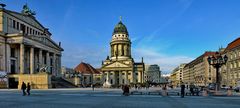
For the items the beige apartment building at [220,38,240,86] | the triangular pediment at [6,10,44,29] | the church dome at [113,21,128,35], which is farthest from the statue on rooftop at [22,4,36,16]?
the church dome at [113,21,128,35]

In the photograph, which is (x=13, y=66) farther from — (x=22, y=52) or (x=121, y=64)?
(x=121, y=64)

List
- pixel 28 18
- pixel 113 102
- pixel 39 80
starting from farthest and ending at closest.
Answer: pixel 28 18, pixel 39 80, pixel 113 102

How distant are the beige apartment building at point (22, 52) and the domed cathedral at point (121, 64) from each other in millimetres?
→ 62636

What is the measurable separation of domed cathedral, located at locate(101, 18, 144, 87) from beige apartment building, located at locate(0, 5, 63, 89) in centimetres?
6264

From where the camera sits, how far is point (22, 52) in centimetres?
7350

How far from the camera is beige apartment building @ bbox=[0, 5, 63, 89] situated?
223ft

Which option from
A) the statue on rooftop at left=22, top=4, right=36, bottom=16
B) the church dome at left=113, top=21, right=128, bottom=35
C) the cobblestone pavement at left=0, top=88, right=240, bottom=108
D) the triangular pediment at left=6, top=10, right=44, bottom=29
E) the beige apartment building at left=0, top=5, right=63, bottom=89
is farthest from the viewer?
the church dome at left=113, top=21, right=128, bottom=35

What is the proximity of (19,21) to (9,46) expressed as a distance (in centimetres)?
1047

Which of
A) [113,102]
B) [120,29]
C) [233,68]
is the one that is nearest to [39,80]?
[113,102]

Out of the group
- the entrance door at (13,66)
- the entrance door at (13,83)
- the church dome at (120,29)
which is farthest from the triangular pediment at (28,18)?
the church dome at (120,29)

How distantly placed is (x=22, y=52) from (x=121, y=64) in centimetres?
8061

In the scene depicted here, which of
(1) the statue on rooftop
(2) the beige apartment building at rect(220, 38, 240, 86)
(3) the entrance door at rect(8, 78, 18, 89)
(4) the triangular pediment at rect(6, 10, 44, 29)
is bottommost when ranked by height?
(3) the entrance door at rect(8, 78, 18, 89)

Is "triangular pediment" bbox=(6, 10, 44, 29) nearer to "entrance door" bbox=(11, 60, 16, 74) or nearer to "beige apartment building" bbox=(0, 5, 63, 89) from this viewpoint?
"beige apartment building" bbox=(0, 5, 63, 89)

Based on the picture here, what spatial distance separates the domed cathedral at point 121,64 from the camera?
15050 cm
